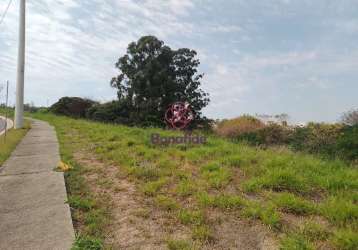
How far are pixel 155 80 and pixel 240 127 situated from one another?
6.93m

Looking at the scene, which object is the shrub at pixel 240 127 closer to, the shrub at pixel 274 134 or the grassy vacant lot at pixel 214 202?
the shrub at pixel 274 134

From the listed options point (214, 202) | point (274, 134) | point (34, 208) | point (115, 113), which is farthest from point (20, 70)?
point (214, 202)

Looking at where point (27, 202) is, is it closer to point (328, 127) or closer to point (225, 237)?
point (225, 237)

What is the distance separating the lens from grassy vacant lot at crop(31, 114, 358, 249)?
11.9 ft

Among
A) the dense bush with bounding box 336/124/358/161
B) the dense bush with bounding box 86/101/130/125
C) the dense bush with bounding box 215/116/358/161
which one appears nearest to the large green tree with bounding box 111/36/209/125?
the dense bush with bounding box 86/101/130/125

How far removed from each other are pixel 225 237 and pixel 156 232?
735 millimetres

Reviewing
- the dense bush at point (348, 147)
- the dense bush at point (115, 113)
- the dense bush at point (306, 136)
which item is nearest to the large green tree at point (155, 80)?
the dense bush at point (115, 113)

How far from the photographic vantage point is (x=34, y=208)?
15.3 feet

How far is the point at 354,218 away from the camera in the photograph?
386 cm

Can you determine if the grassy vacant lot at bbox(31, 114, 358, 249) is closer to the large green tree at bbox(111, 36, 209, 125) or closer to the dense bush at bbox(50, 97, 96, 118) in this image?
the large green tree at bbox(111, 36, 209, 125)

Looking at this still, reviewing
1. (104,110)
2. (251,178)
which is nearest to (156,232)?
(251,178)

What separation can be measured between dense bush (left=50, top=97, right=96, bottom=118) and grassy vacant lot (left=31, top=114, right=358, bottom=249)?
23.1 m

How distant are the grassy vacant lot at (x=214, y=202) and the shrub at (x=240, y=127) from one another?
7.12 m

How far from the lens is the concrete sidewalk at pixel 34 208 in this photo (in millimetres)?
3707
